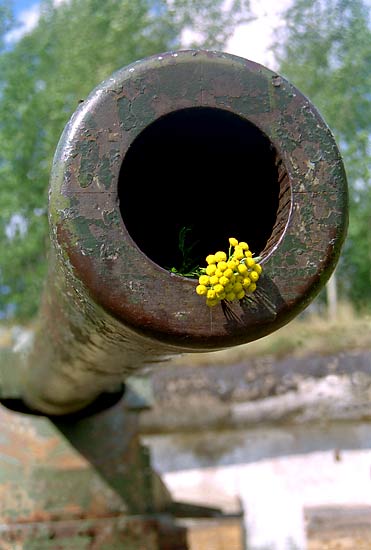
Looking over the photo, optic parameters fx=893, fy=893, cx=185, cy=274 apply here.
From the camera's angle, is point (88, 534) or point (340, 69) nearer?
point (88, 534)

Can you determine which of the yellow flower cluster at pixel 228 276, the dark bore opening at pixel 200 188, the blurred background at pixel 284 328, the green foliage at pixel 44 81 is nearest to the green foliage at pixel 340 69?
the blurred background at pixel 284 328

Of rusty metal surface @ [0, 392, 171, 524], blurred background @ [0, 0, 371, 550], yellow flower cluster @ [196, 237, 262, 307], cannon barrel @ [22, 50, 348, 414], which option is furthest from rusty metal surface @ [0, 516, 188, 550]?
yellow flower cluster @ [196, 237, 262, 307]

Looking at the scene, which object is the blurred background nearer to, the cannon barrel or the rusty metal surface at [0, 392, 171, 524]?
the rusty metal surface at [0, 392, 171, 524]

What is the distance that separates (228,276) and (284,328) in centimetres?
530

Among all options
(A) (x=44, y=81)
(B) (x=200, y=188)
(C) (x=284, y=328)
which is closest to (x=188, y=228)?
(B) (x=200, y=188)

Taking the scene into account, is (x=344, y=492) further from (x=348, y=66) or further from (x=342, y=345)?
(x=348, y=66)

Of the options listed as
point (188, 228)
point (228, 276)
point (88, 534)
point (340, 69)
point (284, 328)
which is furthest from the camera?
point (340, 69)

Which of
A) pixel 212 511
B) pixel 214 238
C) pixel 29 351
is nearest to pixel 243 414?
pixel 212 511

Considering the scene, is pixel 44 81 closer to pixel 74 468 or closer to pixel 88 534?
pixel 74 468

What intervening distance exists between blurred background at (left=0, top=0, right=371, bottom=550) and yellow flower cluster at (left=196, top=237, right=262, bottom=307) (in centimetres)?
246

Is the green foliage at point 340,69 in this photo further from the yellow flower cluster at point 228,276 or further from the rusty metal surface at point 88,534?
the yellow flower cluster at point 228,276

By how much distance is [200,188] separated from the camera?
1.85 meters

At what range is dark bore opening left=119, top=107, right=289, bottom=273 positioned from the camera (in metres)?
1.63

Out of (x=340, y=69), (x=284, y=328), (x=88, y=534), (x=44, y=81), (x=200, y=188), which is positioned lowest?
(x=88, y=534)
